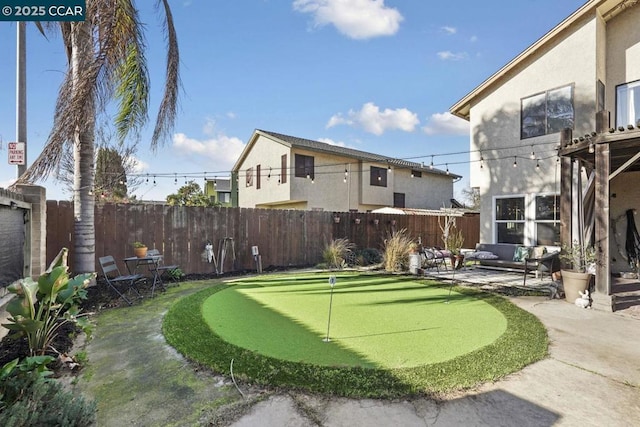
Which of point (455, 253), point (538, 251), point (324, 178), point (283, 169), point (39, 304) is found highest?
point (283, 169)

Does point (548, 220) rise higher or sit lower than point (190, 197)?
lower

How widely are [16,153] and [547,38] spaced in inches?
511

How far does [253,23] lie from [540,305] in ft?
32.0

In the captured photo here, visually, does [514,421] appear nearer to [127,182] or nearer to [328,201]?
[328,201]

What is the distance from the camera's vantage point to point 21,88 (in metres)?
6.11

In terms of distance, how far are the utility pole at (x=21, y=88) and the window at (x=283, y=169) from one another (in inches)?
464

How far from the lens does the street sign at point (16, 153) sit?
5.75 meters

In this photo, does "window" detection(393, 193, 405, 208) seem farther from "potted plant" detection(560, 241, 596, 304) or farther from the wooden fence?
"potted plant" detection(560, 241, 596, 304)

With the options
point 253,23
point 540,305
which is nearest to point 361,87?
point 253,23

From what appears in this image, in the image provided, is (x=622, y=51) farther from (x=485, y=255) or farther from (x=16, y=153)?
(x=16, y=153)

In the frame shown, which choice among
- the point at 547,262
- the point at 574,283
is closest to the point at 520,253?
the point at 547,262

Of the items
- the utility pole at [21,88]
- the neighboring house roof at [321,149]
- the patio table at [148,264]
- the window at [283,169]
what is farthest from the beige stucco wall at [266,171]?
the utility pole at [21,88]

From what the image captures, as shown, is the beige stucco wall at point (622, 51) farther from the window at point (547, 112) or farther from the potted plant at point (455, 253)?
the potted plant at point (455, 253)

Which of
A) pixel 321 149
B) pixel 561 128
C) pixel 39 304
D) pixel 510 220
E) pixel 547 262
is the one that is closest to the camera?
pixel 39 304
